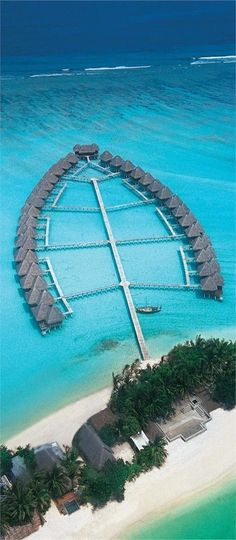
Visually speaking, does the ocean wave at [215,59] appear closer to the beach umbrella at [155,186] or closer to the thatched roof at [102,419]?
the beach umbrella at [155,186]

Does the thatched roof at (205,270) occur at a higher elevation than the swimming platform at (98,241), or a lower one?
lower

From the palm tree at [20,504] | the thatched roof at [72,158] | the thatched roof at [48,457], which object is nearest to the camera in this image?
the palm tree at [20,504]

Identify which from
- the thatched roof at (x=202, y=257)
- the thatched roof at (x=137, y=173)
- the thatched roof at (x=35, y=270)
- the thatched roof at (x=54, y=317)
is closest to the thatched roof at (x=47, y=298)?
the thatched roof at (x=54, y=317)

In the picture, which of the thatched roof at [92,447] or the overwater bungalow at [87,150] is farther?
the overwater bungalow at [87,150]

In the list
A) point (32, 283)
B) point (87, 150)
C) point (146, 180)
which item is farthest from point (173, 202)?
point (32, 283)

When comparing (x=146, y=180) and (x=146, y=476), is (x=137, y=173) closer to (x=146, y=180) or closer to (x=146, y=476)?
(x=146, y=180)

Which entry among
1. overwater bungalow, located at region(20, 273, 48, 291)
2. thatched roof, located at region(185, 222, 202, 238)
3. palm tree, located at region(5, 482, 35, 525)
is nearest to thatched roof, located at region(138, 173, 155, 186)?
thatched roof, located at region(185, 222, 202, 238)

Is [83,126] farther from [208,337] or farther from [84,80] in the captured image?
[208,337]
